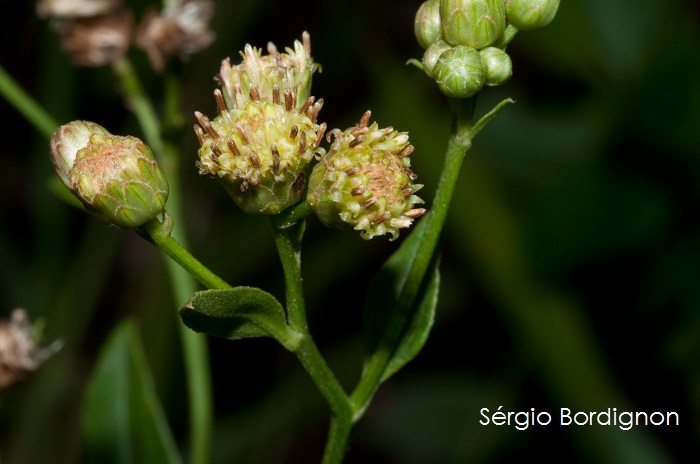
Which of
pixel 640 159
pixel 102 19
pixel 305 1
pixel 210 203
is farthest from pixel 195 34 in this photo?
pixel 305 1

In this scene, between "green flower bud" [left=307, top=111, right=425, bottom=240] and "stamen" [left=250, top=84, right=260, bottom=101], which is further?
"stamen" [left=250, top=84, right=260, bottom=101]

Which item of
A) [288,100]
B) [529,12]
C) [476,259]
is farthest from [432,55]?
[476,259]

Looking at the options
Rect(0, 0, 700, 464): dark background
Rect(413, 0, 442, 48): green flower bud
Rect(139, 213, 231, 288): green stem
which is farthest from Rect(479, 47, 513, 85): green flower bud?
Rect(0, 0, 700, 464): dark background

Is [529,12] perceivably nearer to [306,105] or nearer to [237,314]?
[306,105]

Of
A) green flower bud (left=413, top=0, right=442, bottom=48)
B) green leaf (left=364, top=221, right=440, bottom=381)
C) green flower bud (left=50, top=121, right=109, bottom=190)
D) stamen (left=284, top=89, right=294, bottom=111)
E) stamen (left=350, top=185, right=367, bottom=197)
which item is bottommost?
green leaf (left=364, top=221, right=440, bottom=381)

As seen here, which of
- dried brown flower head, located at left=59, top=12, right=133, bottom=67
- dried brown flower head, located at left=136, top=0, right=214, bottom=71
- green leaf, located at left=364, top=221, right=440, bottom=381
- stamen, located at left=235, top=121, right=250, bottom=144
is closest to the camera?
stamen, located at left=235, top=121, right=250, bottom=144

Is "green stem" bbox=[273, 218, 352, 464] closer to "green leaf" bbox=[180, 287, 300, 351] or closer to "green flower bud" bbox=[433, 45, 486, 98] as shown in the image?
"green leaf" bbox=[180, 287, 300, 351]
